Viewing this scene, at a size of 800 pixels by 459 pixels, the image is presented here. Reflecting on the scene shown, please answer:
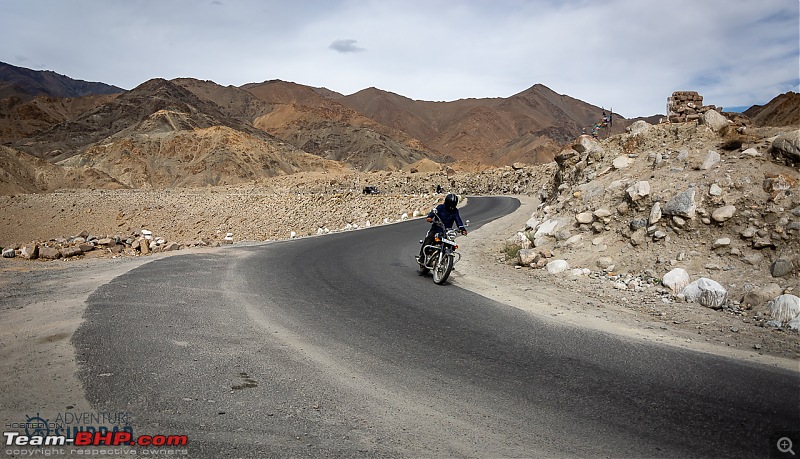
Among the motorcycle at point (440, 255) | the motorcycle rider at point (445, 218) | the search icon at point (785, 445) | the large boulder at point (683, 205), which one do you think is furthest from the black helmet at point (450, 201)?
the search icon at point (785, 445)

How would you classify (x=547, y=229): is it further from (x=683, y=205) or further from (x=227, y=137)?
(x=227, y=137)

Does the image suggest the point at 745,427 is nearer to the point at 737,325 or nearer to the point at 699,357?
the point at 699,357

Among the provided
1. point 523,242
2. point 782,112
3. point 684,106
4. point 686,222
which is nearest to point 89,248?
point 523,242

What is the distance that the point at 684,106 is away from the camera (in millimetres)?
16672

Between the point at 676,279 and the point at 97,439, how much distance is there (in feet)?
30.7

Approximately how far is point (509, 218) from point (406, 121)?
176 meters

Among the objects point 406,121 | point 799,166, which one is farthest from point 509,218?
point 406,121

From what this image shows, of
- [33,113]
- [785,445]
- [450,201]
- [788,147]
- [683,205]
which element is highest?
[33,113]

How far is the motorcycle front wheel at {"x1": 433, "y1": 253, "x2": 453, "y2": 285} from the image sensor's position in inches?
401

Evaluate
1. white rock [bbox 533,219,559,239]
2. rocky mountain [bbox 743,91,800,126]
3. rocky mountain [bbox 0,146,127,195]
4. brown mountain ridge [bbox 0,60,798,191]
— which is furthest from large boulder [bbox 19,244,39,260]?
rocky mountain [bbox 743,91,800,126]

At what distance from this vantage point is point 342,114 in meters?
164

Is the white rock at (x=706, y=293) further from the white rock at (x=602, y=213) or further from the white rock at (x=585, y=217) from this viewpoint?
the white rock at (x=585, y=217)

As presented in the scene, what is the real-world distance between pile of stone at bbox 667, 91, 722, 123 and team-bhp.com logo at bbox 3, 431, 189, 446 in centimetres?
1700

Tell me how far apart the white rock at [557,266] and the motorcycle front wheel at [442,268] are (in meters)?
2.92
